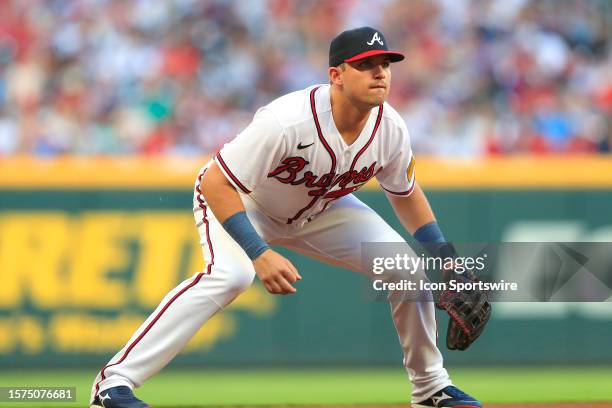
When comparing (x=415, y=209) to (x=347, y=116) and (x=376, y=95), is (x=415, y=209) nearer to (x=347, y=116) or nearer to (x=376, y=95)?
(x=347, y=116)

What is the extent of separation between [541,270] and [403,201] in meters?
1.77

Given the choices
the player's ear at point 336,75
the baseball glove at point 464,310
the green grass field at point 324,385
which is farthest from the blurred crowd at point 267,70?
the player's ear at point 336,75

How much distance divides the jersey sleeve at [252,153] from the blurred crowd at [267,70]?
4841mm

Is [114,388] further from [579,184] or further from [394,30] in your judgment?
[394,30]

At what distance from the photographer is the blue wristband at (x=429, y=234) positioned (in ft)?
14.2

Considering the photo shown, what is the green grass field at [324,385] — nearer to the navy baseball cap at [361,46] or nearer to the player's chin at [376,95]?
the player's chin at [376,95]

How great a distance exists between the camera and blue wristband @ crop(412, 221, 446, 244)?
4.33 metres

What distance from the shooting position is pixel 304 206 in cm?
426

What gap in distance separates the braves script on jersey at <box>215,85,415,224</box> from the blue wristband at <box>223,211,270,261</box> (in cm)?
13

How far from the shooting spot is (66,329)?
22.7 ft

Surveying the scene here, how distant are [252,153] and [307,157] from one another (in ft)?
0.85

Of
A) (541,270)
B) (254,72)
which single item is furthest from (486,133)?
(541,270)
